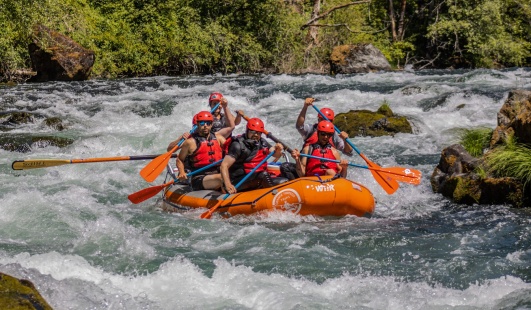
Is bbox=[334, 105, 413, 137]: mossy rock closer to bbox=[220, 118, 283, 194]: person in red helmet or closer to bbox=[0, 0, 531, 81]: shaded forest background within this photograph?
bbox=[220, 118, 283, 194]: person in red helmet

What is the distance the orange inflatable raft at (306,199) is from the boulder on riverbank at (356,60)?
13.1 meters

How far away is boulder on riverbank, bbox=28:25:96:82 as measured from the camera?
17.4 m

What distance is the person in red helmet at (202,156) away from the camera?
7977 mm

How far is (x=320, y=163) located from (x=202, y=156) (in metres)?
1.43

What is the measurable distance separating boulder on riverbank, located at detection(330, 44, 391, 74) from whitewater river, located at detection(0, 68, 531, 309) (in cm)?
777

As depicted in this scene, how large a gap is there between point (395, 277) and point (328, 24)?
1835cm

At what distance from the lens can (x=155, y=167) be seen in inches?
324

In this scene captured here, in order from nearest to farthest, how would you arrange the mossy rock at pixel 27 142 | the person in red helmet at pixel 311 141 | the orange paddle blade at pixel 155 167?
the orange paddle blade at pixel 155 167 < the person in red helmet at pixel 311 141 < the mossy rock at pixel 27 142

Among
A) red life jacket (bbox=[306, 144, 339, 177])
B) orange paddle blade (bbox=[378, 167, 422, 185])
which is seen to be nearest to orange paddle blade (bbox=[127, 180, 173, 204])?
red life jacket (bbox=[306, 144, 339, 177])

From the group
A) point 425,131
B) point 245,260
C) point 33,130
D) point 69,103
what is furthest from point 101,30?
point 245,260

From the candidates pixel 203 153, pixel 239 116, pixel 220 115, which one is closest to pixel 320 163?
pixel 203 153

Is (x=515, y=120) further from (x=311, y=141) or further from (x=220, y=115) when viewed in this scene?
(x=220, y=115)

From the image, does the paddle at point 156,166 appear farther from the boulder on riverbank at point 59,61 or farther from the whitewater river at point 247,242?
the boulder on riverbank at point 59,61

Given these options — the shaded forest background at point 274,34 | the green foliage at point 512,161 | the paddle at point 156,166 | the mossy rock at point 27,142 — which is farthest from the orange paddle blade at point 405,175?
the shaded forest background at point 274,34
